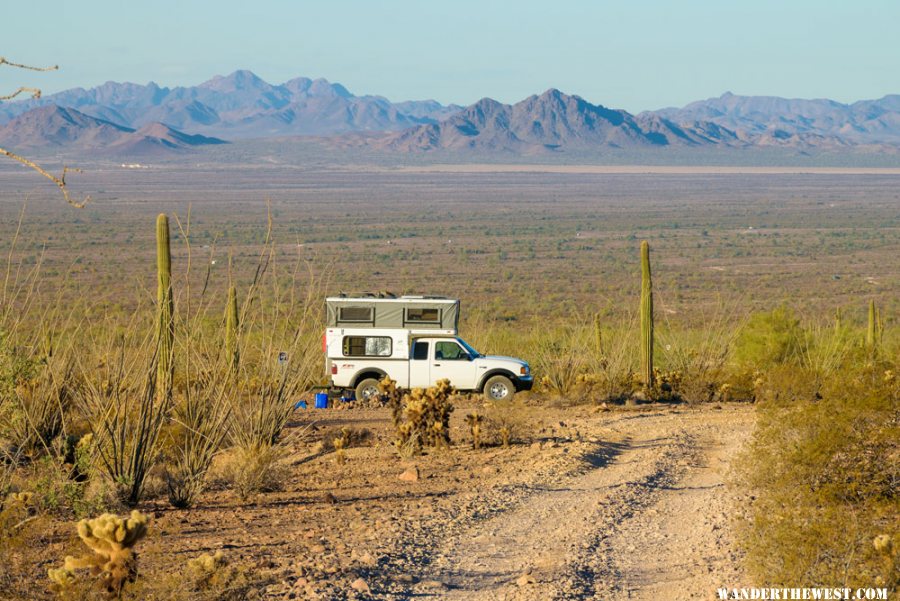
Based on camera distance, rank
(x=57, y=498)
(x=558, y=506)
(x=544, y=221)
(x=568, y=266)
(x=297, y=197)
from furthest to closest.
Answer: (x=297, y=197) < (x=544, y=221) < (x=568, y=266) < (x=558, y=506) < (x=57, y=498)

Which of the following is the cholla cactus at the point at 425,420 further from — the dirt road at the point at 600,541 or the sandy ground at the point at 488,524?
the dirt road at the point at 600,541

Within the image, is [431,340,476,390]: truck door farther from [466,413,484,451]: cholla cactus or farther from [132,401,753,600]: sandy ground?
[466,413,484,451]: cholla cactus

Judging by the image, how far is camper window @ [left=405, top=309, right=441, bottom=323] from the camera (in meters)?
20.0

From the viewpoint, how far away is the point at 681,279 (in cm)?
5409

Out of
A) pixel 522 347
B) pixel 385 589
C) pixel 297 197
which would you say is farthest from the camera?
pixel 297 197

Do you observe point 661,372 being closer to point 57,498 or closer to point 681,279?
point 57,498

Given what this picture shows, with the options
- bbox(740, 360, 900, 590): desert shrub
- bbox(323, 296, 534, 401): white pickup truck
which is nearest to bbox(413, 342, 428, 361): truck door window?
bbox(323, 296, 534, 401): white pickup truck

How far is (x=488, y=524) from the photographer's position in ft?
32.3

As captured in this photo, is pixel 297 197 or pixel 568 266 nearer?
pixel 568 266

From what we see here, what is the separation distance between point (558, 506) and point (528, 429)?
13.1 ft

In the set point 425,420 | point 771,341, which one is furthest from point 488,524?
point 771,341

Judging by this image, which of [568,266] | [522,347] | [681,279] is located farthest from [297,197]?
[522,347]

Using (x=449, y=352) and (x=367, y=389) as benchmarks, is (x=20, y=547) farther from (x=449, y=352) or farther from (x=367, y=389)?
(x=449, y=352)

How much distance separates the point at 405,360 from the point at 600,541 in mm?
10609
